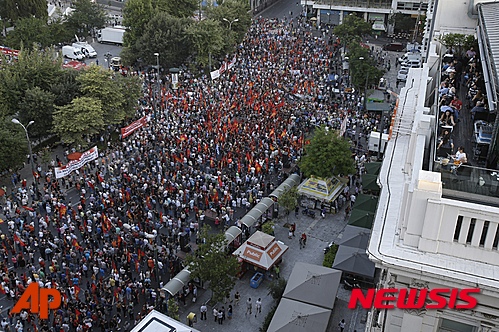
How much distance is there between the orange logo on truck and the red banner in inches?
812

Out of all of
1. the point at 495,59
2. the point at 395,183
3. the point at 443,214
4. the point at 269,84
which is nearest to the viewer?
the point at 443,214

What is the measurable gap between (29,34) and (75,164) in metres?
37.2

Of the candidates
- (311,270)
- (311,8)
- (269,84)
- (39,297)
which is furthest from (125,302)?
(311,8)

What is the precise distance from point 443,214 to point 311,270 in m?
13.2

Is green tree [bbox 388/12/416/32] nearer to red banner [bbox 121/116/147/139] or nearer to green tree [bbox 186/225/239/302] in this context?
red banner [bbox 121/116/147/139]

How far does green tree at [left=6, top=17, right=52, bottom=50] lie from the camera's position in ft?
232

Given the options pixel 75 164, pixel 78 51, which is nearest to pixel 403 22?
pixel 78 51

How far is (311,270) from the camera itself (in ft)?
99.8

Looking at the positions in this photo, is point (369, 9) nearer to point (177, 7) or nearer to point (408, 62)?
point (408, 62)

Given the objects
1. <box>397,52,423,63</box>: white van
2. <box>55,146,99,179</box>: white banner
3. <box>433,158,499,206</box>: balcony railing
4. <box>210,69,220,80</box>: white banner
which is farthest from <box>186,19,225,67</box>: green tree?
<box>433,158,499,206</box>: balcony railing

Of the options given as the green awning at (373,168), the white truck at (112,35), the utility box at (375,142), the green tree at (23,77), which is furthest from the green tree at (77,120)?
the white truck at (112,35)

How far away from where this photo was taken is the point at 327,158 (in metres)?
40.0

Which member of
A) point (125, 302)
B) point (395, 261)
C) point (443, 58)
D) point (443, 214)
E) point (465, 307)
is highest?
point (443, 58)

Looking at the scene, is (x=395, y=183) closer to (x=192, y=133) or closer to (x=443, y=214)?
(x=443, y=214)
